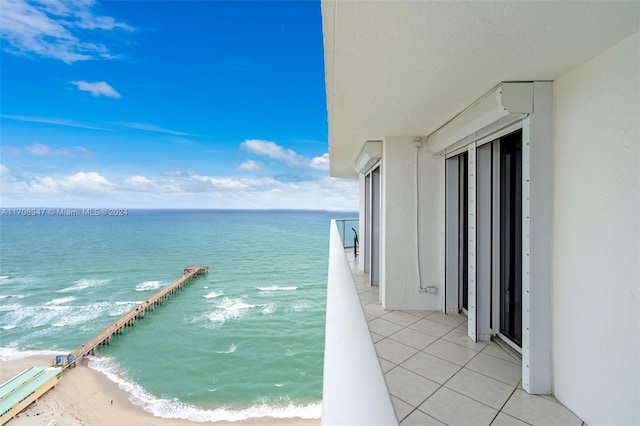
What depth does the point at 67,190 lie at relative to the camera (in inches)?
2144

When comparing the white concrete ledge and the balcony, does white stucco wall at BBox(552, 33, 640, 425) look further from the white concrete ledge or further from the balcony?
the white concrete ledge

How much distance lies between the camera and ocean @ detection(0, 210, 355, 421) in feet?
34.7

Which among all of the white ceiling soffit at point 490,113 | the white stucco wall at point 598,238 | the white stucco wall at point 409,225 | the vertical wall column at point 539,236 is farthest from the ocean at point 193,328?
the white ceiling soffit at point 490,113

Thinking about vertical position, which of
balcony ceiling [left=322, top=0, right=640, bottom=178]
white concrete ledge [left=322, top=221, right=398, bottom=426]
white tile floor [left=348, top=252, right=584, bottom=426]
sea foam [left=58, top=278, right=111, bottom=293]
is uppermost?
balcony ceiling [left=322, top=0, right=640, bottom=178]

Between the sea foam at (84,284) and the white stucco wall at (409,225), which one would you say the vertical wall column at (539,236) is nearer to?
the white stucco wall at (409,225)

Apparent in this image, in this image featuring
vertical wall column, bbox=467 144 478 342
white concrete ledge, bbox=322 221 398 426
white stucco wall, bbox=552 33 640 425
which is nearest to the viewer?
white concrete ledge, bbox=322 221 398 426

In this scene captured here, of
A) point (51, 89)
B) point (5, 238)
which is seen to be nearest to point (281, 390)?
point (51, 89)

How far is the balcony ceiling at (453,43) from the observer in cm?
116

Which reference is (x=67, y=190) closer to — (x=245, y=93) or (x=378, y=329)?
(x=245, y=93)

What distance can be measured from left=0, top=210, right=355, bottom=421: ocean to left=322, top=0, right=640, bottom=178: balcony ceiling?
10438 millimetres

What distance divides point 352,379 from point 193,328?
715 inches

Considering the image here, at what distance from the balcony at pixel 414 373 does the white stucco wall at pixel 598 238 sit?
36cm

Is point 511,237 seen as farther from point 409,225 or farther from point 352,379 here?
point 352,379

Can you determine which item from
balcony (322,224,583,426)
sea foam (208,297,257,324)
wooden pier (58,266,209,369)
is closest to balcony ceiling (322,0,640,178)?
balcony (322,224,583,426)
